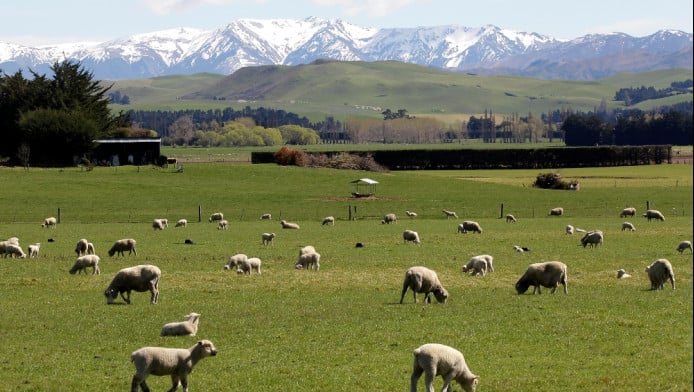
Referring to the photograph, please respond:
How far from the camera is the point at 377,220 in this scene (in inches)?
3044

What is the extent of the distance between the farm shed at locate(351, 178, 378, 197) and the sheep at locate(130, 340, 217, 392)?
73487 mm

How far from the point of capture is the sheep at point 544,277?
110ft

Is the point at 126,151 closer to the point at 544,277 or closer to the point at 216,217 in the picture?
the point at 216,217

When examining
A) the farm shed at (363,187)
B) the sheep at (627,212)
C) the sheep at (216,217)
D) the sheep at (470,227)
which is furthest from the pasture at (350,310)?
the farm shed at (363,187)

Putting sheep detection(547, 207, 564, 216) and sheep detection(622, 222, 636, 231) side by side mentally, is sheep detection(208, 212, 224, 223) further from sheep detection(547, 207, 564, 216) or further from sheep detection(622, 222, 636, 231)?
sheep detection(622, 222, 636, 231)

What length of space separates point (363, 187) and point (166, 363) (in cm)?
8224

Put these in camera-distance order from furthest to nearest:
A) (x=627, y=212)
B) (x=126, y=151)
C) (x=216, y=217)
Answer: (x=126, y=151)
(x=216, y=217)
(x=627, y=212)

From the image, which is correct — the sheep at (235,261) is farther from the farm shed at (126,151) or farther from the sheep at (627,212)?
the farm shed at (126,151)

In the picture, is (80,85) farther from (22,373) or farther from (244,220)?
(22,373)

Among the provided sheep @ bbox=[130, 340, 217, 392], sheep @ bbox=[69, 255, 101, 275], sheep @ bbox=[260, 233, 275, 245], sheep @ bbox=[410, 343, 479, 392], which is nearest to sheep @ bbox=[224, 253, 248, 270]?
sheep @ bbox=[69, 255, 101, 275]

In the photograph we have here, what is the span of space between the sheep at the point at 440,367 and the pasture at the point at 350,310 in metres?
1.32

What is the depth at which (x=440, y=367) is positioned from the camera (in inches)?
748

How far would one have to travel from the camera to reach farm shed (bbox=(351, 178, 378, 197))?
3719 inches

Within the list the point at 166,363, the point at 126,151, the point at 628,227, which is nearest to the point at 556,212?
the point at 628,227
